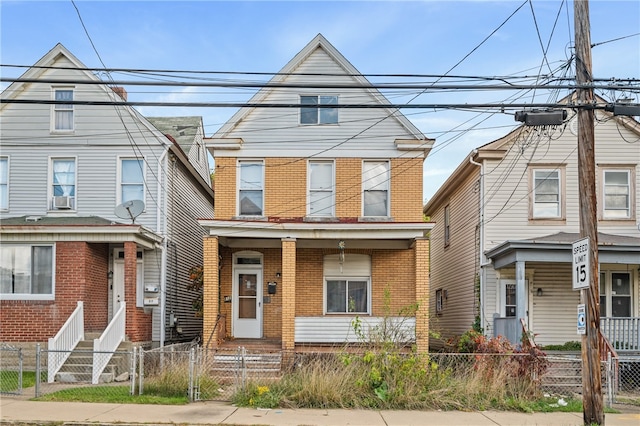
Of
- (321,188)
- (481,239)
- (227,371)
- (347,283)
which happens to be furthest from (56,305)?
(481,239)

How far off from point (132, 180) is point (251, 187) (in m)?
3.94

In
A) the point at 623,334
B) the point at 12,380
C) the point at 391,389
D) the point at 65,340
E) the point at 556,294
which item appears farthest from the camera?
the point at 556,294

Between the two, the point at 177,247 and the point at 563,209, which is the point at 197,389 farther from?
the point at 563,209

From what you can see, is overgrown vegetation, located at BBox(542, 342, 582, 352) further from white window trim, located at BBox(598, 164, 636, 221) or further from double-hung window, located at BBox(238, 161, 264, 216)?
double-hung window, located at BBox(238, 161, 264, 216)

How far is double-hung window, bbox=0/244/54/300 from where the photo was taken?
18.5 meters

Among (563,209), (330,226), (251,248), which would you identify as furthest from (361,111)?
(563,209)

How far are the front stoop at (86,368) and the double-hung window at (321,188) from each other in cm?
688

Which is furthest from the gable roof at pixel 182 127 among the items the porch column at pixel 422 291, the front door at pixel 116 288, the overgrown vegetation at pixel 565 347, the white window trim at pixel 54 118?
the overgrown vegetation at pixel 565 347

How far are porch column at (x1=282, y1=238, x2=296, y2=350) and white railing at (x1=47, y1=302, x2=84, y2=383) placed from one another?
214 inches

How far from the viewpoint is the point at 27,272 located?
60.8ft

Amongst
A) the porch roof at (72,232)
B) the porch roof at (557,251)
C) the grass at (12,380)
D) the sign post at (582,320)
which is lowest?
the grass at (12,380)

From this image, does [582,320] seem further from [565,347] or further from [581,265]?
[565,347]

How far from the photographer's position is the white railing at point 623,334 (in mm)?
17527

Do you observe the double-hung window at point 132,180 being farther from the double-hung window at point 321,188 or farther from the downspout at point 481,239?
the downspout at point 481,239
